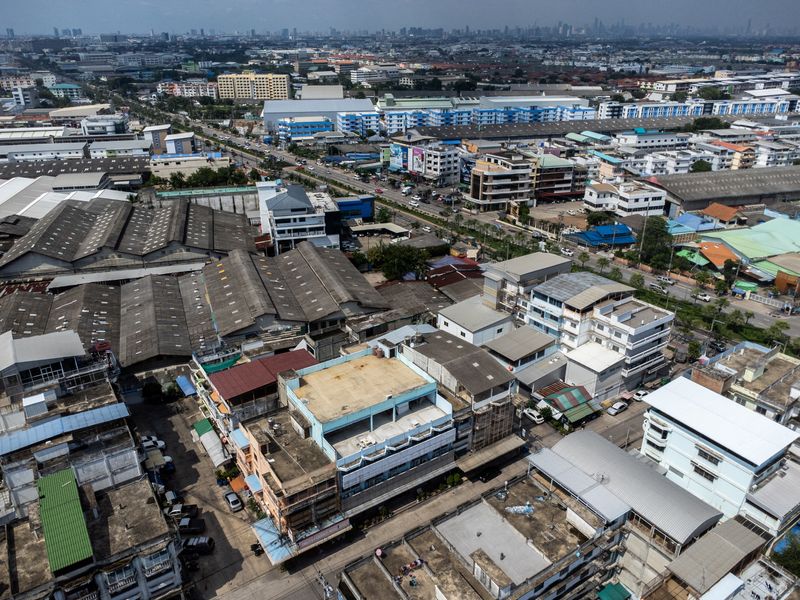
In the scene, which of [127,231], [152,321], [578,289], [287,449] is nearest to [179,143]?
[127,231]

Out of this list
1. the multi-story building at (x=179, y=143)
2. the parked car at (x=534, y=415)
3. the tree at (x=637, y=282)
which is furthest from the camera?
the multi-story building at (x=179, y=143)

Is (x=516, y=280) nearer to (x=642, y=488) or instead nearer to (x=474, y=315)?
(x=474, y=315)

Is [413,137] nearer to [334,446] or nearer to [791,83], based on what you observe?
[334,446]

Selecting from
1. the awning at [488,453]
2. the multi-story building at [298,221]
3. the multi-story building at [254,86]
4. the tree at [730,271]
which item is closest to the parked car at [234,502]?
the awning at [488,453]

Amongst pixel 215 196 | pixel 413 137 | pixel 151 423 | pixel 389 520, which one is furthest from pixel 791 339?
pixel 413 137

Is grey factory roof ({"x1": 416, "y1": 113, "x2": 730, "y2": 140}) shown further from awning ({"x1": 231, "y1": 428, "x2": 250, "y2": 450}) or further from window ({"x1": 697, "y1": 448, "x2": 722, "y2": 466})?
window ({"x1": 697, "y1": 448, "x2": 722, "y2": 466})

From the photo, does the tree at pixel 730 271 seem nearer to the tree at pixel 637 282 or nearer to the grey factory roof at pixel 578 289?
the tree at pixel 637 282

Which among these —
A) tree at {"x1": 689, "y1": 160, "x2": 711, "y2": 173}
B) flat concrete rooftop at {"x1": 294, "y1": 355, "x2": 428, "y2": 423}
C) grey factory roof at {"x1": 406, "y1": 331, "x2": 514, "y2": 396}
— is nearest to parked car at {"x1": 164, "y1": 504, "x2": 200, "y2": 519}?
flat concrete rooftop at {"x1": 294, "y1": 355, "x2": 428, "y2": 423}
